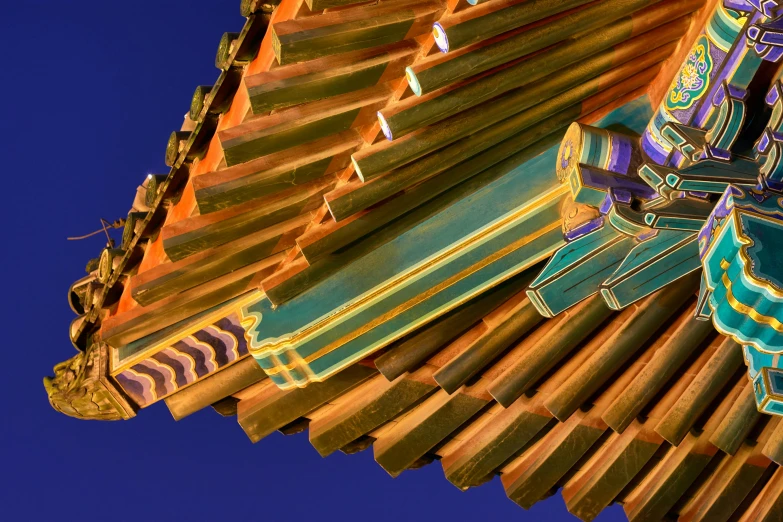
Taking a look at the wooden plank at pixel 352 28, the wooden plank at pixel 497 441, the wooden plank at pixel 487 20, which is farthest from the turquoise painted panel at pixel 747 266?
the wooden plank at pixel 497 441

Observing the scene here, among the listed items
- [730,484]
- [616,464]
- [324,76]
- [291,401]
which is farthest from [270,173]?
[730,484]

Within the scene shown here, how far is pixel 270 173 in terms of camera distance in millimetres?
3768

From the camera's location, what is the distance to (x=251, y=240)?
3.99m

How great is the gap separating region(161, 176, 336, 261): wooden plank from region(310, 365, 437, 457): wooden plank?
85 cm

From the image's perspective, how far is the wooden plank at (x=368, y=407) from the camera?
4488 millimetres

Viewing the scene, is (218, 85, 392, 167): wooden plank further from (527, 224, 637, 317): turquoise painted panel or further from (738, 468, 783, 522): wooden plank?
(738, 468, 783, 522): wooden plank

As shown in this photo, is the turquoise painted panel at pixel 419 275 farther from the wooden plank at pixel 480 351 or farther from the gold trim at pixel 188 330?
the wooden plank at pixel 480 351

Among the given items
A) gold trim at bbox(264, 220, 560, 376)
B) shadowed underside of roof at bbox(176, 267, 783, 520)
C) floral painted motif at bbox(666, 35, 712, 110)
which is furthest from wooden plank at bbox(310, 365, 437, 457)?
floral painted motif at bbox(666, 35, 712, 110)

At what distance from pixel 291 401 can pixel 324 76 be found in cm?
138

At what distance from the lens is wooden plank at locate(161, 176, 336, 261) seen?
12.6ft

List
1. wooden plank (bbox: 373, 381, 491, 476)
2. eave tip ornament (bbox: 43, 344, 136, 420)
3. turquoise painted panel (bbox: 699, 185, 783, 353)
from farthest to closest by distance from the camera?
1. wooden plank (bbox: 373, 381, 491, 476)
2. eave tip ornament (bbox: 43, 344, 136, 420)
3. turquoise painted panel (bbox: 699, 185, 783, 353)

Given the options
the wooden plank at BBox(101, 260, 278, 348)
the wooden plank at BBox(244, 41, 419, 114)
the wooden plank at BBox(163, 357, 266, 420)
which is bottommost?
the wooden plank at BBox(163, 357, 266, 420)

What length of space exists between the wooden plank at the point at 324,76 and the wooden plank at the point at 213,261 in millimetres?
526

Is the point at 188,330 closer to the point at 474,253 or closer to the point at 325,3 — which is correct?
the point at 474,253
